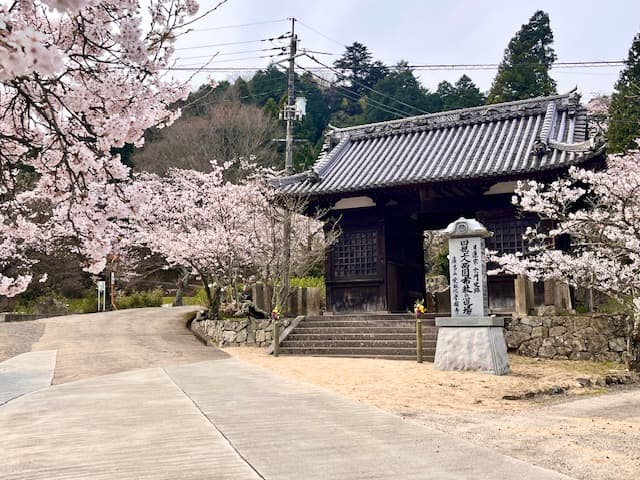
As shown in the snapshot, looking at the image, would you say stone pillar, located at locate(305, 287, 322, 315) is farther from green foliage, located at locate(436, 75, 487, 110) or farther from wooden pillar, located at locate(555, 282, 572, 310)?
green foliage, located at locate(436, 75, 487, 110)

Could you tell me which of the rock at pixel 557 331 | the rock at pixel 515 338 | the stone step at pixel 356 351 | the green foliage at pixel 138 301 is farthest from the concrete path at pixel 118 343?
the rock at pixel 557 331

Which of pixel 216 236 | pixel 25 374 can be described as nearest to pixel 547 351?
pixel 216 236

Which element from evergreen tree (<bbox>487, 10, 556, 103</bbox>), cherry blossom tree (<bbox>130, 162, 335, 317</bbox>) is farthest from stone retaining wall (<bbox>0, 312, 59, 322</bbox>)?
evergreen tree (<bbox>487, 10, 556, 103</bbox>)

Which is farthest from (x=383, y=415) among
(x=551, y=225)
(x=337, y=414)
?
(x=551, y=225)

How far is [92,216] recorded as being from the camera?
216 inches

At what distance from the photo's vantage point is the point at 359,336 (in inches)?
630

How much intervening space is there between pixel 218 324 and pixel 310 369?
719 centimetres

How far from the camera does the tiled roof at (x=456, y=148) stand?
51.9ft

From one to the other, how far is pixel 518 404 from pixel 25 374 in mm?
9229

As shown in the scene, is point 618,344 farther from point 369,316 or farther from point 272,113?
point 272,113

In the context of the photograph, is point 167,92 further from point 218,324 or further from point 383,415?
point 218,324

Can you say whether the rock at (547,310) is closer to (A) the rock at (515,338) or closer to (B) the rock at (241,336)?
(A) the rock at (515,338)

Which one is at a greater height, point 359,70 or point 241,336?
point 359,70

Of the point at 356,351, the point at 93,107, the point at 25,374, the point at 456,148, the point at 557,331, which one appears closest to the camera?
the point at 93,107
